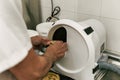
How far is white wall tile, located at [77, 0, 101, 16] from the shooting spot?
121 cm

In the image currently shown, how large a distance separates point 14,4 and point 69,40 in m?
0.42

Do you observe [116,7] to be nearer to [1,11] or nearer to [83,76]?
[83,76]

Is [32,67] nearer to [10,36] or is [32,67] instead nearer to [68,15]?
[10,36]

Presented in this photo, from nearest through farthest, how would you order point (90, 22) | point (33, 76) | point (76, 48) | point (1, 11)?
point (1, 11), point (33, 76), point (76, 48), point (90, 22)

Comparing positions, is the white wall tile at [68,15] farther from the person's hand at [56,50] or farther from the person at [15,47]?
the person at [15,47]

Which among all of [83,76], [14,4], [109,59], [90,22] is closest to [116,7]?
[90,22]

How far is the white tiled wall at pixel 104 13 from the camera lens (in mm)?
1146

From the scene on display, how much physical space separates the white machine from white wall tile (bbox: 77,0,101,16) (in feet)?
0.48

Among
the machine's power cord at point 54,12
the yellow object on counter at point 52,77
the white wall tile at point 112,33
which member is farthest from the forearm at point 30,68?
the machine's power cord at point 54,12

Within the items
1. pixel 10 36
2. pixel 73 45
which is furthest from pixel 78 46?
pixel 10 36

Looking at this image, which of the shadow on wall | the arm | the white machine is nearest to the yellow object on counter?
the white machine

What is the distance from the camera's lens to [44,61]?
31.4 inches

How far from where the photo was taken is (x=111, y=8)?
1.15 metres

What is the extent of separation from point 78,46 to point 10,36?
41 centimetres
